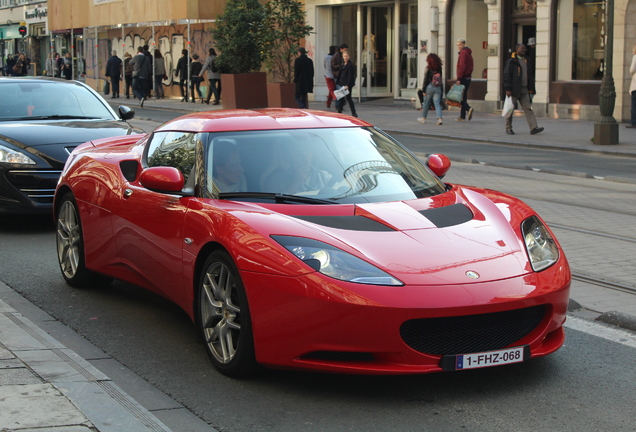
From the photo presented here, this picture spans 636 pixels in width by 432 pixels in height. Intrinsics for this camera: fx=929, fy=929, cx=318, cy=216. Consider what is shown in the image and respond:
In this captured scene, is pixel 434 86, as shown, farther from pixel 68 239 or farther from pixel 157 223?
pixel 157 223

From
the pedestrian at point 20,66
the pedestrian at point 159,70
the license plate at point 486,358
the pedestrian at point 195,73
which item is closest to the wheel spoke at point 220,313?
the license plate at point 486,358

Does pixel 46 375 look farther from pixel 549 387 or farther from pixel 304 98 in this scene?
pixel 304 98

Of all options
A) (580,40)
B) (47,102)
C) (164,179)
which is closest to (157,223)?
(164,179)

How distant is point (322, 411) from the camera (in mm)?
4219

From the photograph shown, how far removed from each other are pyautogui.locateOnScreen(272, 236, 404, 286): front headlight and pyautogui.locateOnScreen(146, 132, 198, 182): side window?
4.19ft

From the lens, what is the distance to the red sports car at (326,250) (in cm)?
422

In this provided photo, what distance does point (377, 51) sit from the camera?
32750mm

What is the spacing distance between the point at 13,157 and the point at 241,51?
65.0ft

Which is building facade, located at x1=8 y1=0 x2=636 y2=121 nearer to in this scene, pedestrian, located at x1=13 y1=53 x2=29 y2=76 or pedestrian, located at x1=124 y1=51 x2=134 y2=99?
pedestrian, located at x1=124 y1=51 x2=134 y2=99

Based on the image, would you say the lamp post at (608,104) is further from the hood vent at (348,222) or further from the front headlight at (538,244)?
the hood vent at (348,222)

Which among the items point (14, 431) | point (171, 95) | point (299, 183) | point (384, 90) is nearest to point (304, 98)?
point (384, 90)

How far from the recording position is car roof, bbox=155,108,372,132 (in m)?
5.56

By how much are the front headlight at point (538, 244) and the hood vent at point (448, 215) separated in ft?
1.03

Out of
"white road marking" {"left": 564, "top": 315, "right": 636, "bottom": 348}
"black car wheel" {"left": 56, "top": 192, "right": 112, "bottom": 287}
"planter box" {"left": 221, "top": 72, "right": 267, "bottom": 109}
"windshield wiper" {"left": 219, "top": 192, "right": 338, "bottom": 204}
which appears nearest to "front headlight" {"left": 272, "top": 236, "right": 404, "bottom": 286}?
"windshield wiper" {"left": 219, "top": 192, "right": 338, "bottom": 204}
